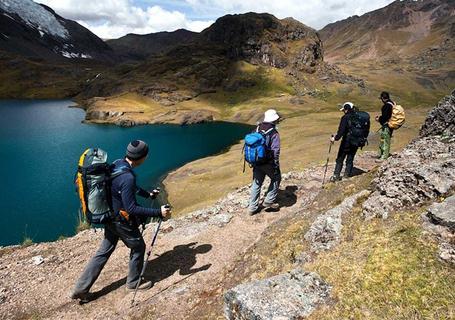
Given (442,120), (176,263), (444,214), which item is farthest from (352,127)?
(176,263)

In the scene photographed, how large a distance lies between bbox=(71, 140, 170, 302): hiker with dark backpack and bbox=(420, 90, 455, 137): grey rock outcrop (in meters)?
11.9

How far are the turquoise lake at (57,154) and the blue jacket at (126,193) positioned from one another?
22.2 metres

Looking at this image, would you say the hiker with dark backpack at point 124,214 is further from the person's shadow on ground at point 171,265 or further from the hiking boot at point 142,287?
the person's shadow on ground at point 171,265

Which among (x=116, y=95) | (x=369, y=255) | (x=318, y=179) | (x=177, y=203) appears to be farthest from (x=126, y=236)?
(x=116, y=95)

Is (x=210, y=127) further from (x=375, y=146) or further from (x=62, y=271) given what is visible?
(x=62, y=271)

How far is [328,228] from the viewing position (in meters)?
11.2

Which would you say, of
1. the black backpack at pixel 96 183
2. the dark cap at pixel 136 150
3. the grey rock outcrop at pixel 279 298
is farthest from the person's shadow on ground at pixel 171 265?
the grey rock outcrop at pixel 279 298

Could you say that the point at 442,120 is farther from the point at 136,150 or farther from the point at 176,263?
the point at 136,150

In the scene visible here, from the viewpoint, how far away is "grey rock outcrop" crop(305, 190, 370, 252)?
10.7 metres

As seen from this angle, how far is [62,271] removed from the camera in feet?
48.5

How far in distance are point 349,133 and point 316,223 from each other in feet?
29.3

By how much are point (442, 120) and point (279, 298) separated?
478 inches

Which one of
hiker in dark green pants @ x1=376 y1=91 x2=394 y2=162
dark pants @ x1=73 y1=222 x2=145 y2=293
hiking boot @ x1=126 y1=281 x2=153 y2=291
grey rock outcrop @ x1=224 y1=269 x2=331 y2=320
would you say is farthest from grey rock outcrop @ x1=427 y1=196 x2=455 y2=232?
hiker in dark green pants @ x1=376 y1=91 x2=394 y2=162

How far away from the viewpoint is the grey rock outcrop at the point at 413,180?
403 inches
